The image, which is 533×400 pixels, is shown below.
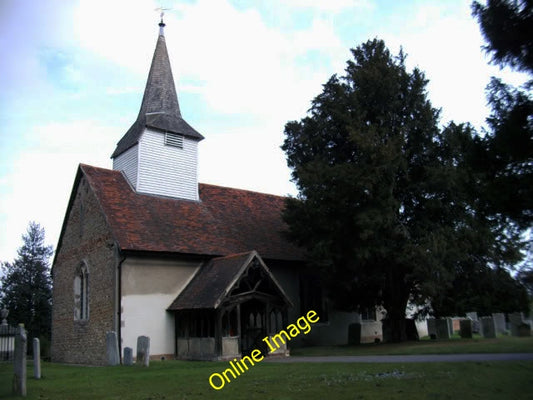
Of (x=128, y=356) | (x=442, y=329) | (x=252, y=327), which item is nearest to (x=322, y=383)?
(x=128, y=356)

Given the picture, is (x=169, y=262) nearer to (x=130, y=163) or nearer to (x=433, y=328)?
(x=130, y=163)

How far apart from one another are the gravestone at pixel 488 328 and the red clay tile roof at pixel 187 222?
31.0ft

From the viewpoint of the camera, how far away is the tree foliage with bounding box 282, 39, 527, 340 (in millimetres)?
21031

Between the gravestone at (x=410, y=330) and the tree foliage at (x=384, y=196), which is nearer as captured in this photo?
the tree foliage at (x=384, y=196)

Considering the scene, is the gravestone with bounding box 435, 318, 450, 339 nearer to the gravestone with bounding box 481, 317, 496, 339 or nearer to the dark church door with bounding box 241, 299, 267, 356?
the gravestone with bounding box 481, 317, 496, 339

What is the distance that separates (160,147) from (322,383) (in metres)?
19.3

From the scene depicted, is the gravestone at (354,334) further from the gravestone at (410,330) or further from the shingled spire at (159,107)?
the shingled spire at (159,107)

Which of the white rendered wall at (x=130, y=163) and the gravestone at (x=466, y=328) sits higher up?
the white rendered wall at (x=130, y=163)

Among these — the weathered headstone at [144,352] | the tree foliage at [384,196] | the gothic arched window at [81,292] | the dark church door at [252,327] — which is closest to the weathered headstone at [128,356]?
the weathered headstone at [144,352]

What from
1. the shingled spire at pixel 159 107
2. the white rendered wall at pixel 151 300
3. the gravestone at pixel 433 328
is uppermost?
the shingled spire at pixel 159 107

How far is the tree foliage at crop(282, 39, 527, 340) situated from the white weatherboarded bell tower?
686 centimetres

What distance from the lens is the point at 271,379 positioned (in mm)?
12469

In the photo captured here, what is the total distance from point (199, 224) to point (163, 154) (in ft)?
14.4

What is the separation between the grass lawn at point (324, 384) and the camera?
9.77 meters
